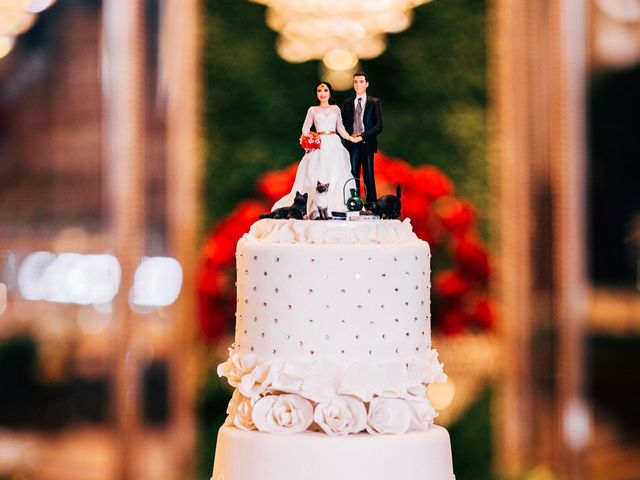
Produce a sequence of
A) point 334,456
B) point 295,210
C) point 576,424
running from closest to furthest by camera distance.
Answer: point 334,456
point 295,210
point 576,424

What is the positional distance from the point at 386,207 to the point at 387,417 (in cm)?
58

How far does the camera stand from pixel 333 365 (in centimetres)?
300

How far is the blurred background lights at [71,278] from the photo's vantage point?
22.3 ft

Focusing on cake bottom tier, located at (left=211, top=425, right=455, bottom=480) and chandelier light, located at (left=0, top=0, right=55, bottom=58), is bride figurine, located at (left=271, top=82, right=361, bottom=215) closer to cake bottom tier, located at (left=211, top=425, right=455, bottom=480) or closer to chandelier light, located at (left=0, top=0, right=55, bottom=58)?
cake bottom tier, located at (left=211, top=425, right=455, bottom=480)

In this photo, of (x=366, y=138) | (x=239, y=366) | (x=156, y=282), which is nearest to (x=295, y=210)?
(x=366, y=138)

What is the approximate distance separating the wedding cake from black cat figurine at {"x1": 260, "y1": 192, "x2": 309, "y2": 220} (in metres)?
0.06

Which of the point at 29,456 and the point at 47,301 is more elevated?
the point at 47,301

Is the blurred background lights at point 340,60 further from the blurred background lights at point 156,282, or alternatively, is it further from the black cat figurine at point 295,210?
the black cat figurine at point 295,210

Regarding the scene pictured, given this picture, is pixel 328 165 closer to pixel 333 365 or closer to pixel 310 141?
pixel 310 141

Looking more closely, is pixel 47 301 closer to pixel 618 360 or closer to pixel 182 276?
pixel 182 276

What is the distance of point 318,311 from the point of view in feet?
9.91

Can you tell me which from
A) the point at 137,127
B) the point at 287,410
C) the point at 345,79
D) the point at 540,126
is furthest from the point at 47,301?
the point at 287,410

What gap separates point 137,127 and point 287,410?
4473 millimetres

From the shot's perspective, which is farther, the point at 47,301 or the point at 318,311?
the point at 47,301
